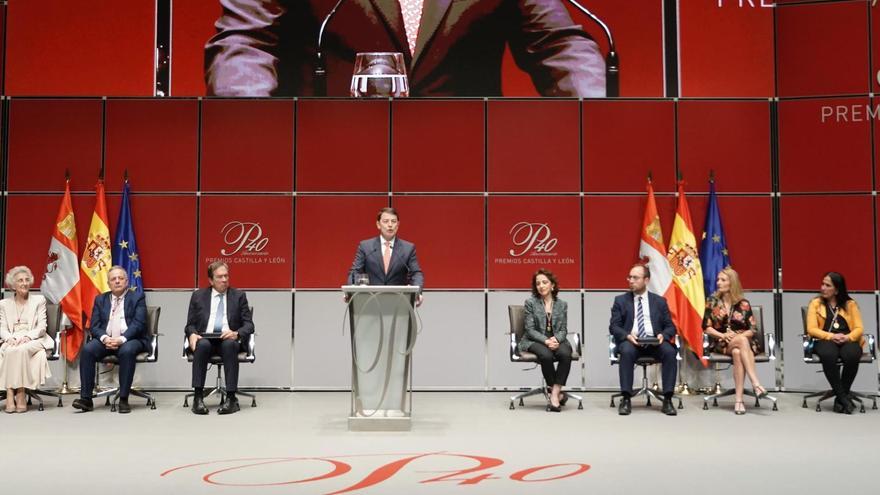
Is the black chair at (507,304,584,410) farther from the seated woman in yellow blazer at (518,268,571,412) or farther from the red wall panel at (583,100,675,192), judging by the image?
the red wall panel at (583,100,675,192)

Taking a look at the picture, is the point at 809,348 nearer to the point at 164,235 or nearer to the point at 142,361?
the point at 142,361

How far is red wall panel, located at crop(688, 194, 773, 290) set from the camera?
8125mm

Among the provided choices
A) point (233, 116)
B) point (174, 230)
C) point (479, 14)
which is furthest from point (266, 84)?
point (479, 14)

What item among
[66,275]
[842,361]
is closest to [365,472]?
[842,361]

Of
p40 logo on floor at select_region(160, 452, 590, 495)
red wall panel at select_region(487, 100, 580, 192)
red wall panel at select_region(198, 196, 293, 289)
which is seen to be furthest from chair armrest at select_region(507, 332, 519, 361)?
red wall panel at select_region(198, 196, 293, 289)

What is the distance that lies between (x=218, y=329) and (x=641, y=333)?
11.5 ft

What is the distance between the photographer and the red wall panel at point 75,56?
821cm

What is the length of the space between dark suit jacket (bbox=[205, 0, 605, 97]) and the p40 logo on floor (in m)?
4.42

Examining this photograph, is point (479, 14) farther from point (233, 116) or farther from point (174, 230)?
point (174, 230)

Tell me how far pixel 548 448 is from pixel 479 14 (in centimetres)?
473

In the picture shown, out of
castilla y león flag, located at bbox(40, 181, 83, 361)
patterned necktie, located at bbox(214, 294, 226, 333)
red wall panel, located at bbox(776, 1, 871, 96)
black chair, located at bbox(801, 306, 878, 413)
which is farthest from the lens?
red wall panel, located at bbox(776, 1, 871, 96)

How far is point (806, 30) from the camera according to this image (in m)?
8.09

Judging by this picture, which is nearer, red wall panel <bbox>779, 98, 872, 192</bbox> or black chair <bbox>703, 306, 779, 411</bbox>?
black chair <bbox>703, 306, 779, 411</bbox>

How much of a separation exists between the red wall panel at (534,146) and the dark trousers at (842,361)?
8.75 feet
